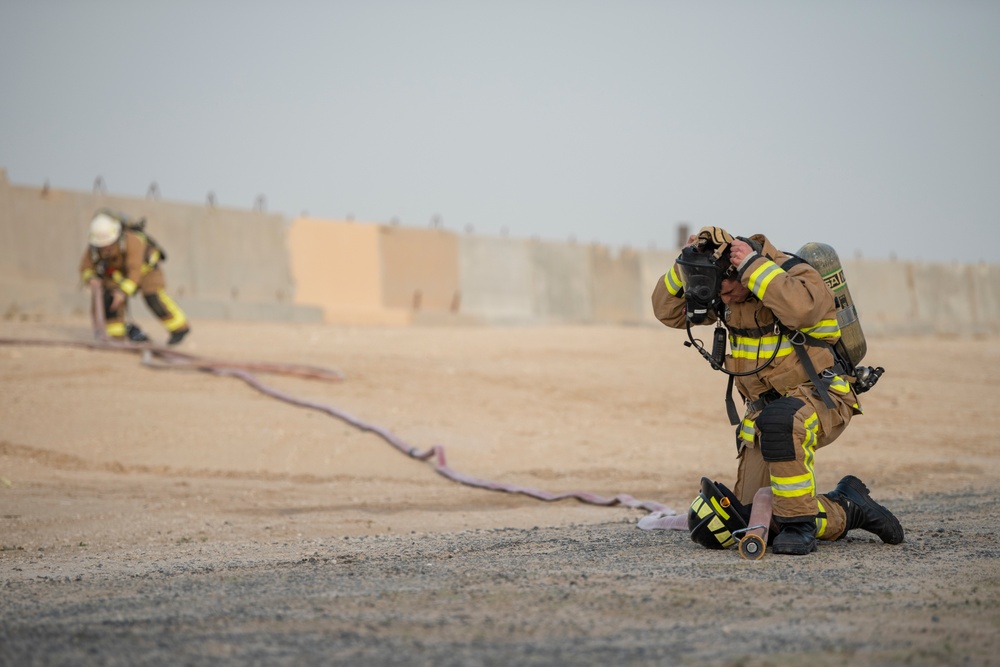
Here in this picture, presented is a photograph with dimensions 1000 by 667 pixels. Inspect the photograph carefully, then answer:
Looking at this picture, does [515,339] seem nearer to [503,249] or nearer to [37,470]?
[503,249]

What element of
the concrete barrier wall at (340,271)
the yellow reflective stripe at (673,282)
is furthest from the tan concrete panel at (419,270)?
the yellow reflective stripe at (673,282)

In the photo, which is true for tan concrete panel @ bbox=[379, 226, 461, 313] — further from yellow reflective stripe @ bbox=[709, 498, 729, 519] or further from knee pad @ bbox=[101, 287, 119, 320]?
yellow reflective stripe @ bbox=[709, 498, 729, 519]

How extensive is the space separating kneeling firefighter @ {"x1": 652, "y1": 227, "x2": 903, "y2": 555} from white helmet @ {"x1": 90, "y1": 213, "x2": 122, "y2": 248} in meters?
8.87

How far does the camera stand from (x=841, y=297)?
516 cm

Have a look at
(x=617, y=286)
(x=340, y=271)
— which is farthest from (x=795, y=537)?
(x=617, y=286)

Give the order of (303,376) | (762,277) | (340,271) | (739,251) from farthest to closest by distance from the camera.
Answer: (340,271) < (303,376) < (739,251) < (762,277)

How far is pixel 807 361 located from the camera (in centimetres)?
501

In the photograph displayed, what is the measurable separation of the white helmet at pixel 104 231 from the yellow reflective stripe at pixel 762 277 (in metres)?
9.46

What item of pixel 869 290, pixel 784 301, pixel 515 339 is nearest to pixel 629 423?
pixel 515 339

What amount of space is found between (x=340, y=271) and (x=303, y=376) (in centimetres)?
783

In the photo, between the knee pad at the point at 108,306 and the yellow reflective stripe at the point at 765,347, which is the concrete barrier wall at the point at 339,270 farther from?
the yellow reflective stripe at the point at 765,347

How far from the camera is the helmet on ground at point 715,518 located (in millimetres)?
4918

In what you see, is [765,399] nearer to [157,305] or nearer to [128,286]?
[128,286]

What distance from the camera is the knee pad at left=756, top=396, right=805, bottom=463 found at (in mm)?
4816
